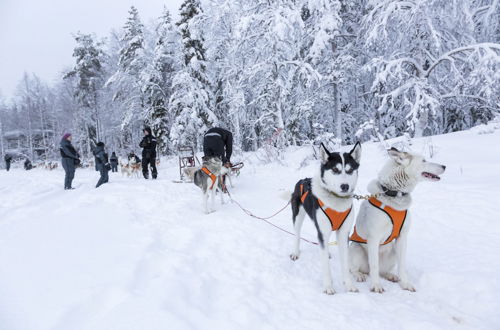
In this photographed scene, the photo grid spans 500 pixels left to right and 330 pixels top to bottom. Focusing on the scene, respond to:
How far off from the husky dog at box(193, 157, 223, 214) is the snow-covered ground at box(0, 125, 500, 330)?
518 mm

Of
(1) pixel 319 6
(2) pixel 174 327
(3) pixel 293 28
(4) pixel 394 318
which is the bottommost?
(4) pixel 394 318

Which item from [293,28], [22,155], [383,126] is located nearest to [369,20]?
[293,28]

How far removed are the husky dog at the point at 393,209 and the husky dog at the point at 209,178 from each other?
341 centimetres

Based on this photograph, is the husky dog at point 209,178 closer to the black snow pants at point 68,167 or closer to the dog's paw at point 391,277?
the dog's paw at point 391,277

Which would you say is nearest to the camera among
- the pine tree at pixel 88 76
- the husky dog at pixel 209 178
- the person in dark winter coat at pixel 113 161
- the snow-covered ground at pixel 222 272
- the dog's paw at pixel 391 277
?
the snow-covered ground at pixel 222 272

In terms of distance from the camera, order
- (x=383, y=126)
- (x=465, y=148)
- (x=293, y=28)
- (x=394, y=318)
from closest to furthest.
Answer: (x=394, y=318) < (x=465, y=148) < (x=293, y=28) < (x=383, y=126)

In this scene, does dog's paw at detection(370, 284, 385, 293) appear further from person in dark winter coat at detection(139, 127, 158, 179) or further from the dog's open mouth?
person in dark winter coat at detection(139, 127, 158, 179)

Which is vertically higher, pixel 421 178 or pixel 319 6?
pixel 319 6

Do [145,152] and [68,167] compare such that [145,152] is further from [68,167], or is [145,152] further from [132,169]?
[132,169]

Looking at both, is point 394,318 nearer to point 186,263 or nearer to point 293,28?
point 186,263

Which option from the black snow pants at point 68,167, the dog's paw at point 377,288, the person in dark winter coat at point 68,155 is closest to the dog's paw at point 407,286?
the dog's paw at point 377,288

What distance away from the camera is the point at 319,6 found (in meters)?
10.7

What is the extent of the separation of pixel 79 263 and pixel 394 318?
2986mm

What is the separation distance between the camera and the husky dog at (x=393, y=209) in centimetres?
254
